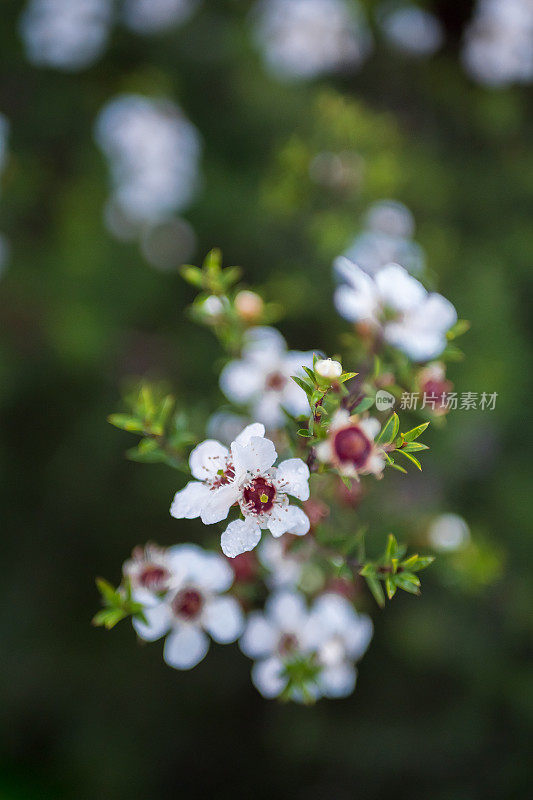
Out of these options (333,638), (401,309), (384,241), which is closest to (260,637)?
(333,638)

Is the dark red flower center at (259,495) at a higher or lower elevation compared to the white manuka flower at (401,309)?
lower

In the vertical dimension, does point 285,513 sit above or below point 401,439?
below

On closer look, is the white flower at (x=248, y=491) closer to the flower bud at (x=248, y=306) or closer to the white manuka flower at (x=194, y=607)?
the white manuka flower at (x=194, y=607)

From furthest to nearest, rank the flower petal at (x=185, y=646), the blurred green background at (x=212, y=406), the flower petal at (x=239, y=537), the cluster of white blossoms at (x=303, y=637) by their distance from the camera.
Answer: the blurred green background at (x=212, y=406) < the cluster of white blossoms at (x=303, y=637) < the flower petal at (x=185, y=646) < the flower petal at (x=239, y=537)

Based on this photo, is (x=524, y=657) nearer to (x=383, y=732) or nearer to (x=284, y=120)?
(x=383, y=732)

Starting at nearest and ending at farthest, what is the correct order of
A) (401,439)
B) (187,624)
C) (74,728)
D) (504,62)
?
(401,439) → (187,624) → (504,62) → (74,728)

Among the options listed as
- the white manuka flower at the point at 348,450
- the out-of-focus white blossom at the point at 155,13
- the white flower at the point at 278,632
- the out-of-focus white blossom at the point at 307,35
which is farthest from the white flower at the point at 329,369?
the out-of-focus white blossom at the point at 155,13

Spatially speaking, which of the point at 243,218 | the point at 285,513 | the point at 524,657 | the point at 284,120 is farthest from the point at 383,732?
the point at 284,120

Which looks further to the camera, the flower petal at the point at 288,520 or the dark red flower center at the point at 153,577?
the dark red flower center at the point at 153,577
